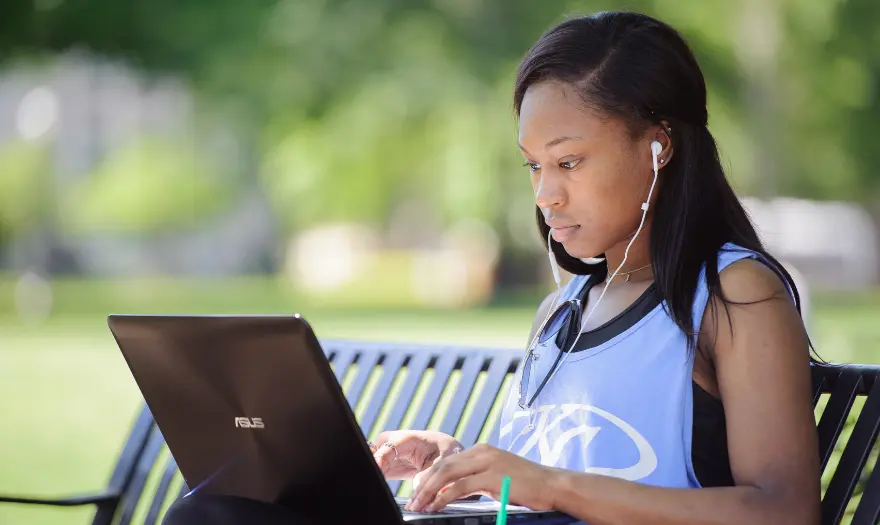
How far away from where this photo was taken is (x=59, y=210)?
26.9 metres

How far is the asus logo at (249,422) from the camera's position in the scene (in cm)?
197

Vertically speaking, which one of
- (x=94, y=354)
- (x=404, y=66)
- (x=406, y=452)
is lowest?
(x=94, y=354)

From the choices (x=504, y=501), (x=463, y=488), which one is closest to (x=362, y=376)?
(x=463, y=488)

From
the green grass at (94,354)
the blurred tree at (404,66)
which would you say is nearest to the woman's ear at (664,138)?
the green grass at (94,354)

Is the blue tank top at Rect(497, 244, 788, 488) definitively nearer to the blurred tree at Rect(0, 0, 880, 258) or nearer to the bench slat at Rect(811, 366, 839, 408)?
the bench slat at Rect(811, 366, 839, 408)

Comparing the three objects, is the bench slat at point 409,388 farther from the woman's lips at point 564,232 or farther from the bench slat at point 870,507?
the bench slat at point 870,507

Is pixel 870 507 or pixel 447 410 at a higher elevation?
pixel 870 507

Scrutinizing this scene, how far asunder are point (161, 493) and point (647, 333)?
1632 millimetres

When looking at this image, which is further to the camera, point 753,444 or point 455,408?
point 455,408

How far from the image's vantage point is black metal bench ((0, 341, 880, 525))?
2309 mm

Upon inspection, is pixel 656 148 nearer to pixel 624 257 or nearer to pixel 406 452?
pixel 624 257

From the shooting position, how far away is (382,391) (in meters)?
3.24

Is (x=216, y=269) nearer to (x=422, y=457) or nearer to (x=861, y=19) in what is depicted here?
(x=861, y=19)

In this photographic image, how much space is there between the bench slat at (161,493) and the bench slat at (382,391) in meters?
0.52
